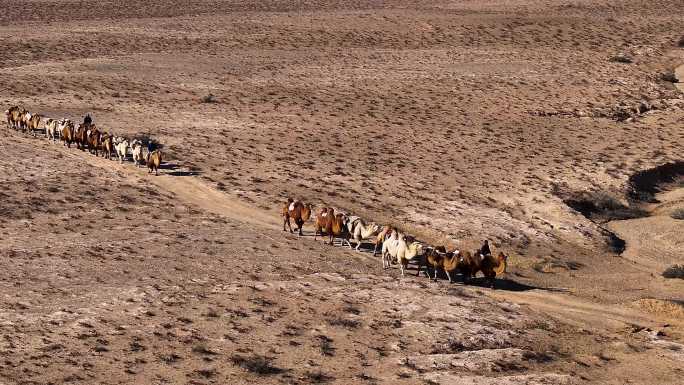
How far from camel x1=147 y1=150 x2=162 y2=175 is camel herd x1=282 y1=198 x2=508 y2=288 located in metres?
8.38

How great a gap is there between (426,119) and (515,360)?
2760cm

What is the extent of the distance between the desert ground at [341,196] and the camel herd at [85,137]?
787 millimetres

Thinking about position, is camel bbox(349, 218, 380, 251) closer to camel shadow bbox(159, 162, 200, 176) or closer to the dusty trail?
the dusty trail

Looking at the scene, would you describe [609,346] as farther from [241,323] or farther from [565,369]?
[241,323]

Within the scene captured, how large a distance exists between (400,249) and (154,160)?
1265 centimetres

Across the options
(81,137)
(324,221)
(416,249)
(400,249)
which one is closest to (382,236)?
(400,249)

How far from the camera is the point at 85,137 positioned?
3888 cm

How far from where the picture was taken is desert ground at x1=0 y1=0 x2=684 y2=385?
21.9 m

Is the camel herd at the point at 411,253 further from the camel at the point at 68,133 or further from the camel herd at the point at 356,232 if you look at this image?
the camel at the point at 68,133

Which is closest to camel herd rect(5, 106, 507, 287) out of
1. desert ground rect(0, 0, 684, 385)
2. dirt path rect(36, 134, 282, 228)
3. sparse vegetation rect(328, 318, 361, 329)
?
dirt path rect(36, 134, 282, 228)

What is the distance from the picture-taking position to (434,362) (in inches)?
842

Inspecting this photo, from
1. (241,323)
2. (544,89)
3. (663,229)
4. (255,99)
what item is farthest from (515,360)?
(544,89)

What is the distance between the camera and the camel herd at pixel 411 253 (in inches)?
1049

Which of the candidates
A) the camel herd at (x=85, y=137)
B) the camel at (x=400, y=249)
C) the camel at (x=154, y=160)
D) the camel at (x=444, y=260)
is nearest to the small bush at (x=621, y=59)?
the camel herd at (x=85, y=137)
